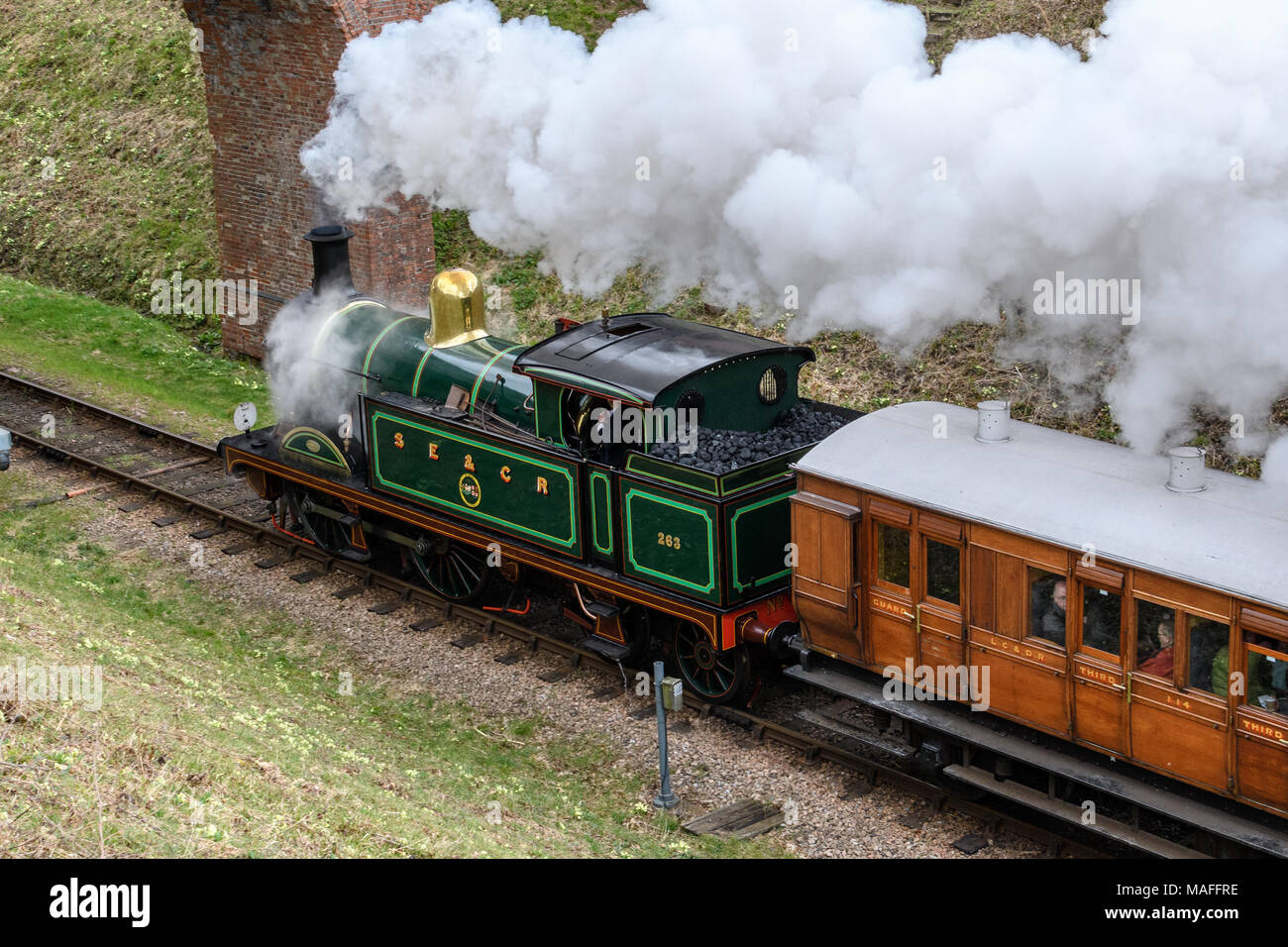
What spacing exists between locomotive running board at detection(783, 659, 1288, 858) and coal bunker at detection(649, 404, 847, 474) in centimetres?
162

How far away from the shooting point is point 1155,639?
865 cm

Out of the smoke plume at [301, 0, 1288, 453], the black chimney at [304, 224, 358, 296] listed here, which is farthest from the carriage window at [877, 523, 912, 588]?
the black chimney at [304, 224, 358, 296]

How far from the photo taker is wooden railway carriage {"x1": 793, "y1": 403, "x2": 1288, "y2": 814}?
8266 mm

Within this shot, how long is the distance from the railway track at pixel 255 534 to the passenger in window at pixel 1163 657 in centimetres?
152

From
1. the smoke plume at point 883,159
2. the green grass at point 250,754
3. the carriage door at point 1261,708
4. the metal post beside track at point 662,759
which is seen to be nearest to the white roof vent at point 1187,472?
the smoke plume at point 883,159

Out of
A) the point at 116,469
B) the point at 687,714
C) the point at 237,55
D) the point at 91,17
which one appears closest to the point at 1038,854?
the point at 687,714

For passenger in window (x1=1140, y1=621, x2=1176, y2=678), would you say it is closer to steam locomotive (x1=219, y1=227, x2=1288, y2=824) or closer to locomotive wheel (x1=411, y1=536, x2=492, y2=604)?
steam locomotive (x1=219, y1=227, x2=1288, y2=824)

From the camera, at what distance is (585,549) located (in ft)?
39.7

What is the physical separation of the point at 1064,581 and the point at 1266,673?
50.5 inches

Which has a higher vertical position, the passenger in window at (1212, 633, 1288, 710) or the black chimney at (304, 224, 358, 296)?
the black chimney at (304, 224, 358, 296)

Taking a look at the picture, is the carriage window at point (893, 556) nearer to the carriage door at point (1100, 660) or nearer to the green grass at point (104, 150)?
the carriage door at point (1100, 660)

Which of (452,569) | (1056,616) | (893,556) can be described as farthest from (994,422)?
(452,569)

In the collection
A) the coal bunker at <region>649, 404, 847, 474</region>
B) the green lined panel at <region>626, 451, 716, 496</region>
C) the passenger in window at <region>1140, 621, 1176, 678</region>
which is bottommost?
the passenger in window at <region>1140, 621, 1176, 678</region>

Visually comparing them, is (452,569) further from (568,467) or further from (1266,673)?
(1266,673)
